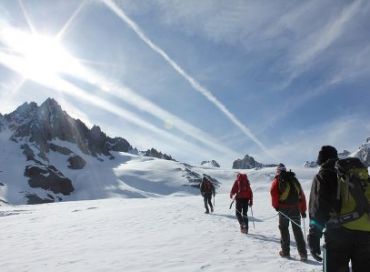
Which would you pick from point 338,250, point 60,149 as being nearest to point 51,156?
point 60,149

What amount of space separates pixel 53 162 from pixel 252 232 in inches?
5942

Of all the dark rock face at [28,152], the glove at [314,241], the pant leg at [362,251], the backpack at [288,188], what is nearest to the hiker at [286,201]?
the backpack at [288,188]

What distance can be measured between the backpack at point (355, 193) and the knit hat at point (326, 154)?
719 millimetres

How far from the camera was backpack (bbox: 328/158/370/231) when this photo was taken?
18.0 ft

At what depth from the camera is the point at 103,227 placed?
726 inches

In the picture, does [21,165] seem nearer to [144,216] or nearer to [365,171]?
[144,216]

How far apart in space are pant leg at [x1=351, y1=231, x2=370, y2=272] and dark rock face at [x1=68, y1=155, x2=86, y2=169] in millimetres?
159506

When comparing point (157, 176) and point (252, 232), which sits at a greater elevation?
point (157, 176)

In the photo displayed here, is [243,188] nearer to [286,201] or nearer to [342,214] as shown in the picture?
[286,201]

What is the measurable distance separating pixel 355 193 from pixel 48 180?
139 m

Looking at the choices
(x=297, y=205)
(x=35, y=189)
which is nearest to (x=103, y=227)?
(x=297, y=205)

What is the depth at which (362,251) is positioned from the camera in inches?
218

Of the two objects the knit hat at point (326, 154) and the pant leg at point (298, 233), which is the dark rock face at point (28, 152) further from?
the knit hat at point (326, 154)

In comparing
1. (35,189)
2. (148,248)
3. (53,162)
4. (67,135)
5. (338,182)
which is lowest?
(148,248)
